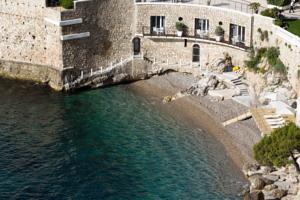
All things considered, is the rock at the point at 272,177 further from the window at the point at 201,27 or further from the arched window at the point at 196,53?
the arched window at the point at 196,53

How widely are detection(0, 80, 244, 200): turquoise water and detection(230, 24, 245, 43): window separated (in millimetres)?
11212

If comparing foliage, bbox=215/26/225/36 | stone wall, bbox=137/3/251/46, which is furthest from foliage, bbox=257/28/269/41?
foliage, bbox=215/26/225/36

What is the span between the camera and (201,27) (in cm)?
8200

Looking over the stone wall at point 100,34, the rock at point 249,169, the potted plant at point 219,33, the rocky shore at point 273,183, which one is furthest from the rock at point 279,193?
the stone wall at point 100,34

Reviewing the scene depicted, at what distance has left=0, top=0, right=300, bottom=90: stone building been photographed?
7912cm

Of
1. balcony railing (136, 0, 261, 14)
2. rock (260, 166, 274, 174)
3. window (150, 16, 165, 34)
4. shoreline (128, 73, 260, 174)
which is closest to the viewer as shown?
rock (260, 166, 274, 174)

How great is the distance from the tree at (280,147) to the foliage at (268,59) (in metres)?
14.7

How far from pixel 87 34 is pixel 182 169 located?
23.0 m

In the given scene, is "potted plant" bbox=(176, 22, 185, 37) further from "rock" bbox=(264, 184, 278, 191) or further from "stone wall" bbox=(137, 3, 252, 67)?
"rock" bbox=(264, 184, 278, 191)

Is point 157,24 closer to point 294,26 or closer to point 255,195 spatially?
point 294,26

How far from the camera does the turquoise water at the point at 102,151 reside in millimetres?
60281

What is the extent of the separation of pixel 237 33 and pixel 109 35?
542 inches

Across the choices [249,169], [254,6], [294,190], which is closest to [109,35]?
[254,6]

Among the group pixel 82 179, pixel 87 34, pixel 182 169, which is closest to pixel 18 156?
pixel 82 179
